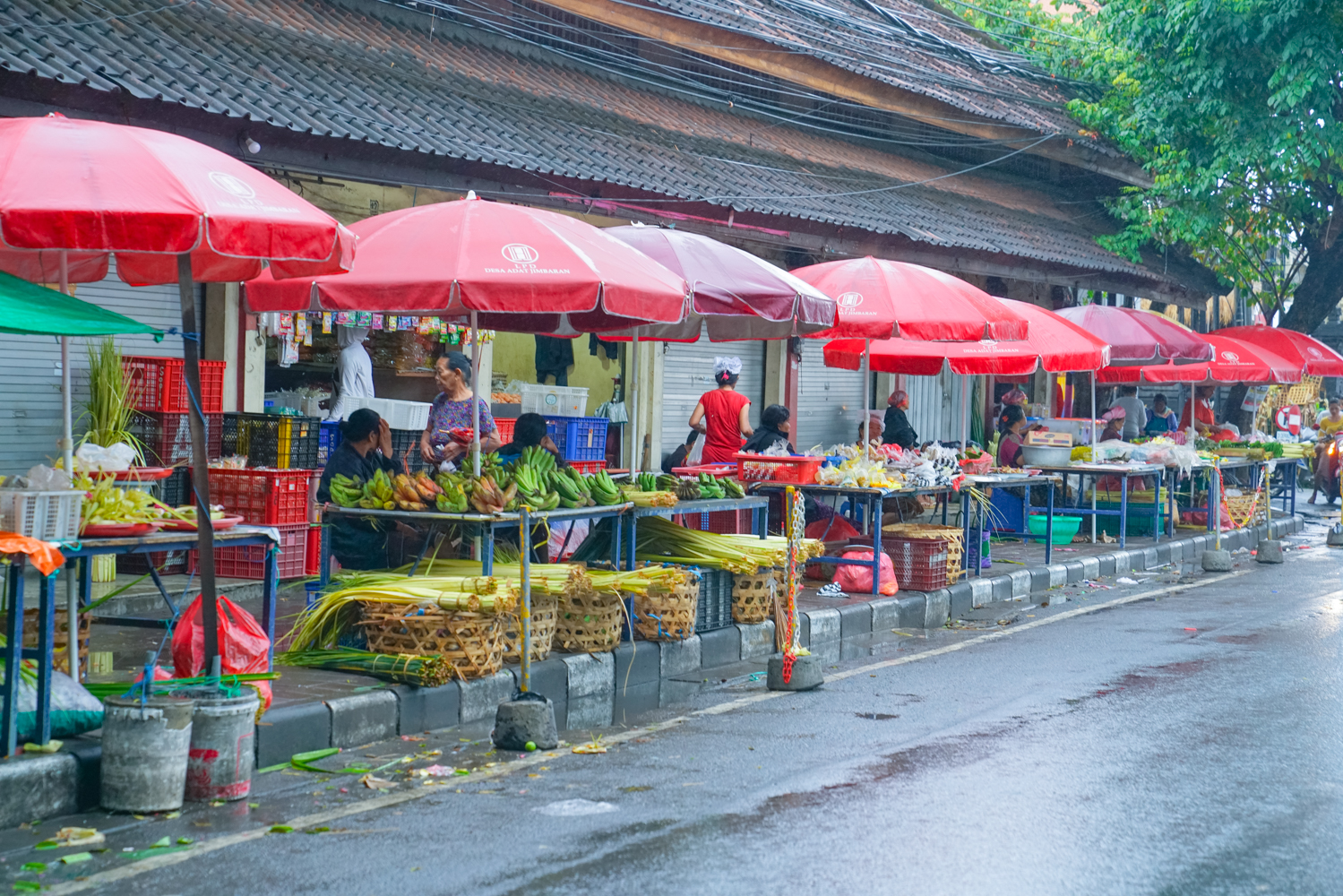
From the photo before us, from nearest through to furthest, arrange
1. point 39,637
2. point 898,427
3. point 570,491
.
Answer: point 39,637
point 570,491
point 898,427

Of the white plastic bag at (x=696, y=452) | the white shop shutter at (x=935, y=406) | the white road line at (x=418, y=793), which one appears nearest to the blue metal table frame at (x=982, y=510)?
the white road line at (x=418, y=793)

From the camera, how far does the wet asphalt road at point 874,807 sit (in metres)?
4.54

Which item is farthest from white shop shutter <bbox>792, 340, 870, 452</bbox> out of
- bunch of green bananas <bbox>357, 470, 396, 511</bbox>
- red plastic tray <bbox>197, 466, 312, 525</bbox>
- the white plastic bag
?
bunch of green bananas <bbox>357, 470, 396, 511</bbox>

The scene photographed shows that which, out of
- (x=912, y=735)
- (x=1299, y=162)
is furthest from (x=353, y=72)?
(x=1299, y=162)

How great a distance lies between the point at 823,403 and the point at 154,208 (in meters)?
15.1

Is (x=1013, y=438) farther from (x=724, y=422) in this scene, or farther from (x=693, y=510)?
(x=693, y=510)

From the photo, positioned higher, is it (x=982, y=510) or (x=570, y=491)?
(x=570, y=491)

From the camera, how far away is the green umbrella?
5.17 m

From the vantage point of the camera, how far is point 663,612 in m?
8.47

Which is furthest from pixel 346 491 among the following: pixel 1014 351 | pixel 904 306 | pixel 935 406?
pixel 935 406

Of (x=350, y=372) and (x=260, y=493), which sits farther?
(x=350, y=372)

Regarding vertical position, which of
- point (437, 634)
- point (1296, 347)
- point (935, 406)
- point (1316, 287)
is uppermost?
point (1316, 287)

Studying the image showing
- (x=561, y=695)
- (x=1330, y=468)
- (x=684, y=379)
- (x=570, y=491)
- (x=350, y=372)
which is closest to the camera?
(x=561, y=695)

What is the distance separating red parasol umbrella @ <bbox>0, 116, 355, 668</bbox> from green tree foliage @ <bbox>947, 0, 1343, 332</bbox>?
55.2 ft
